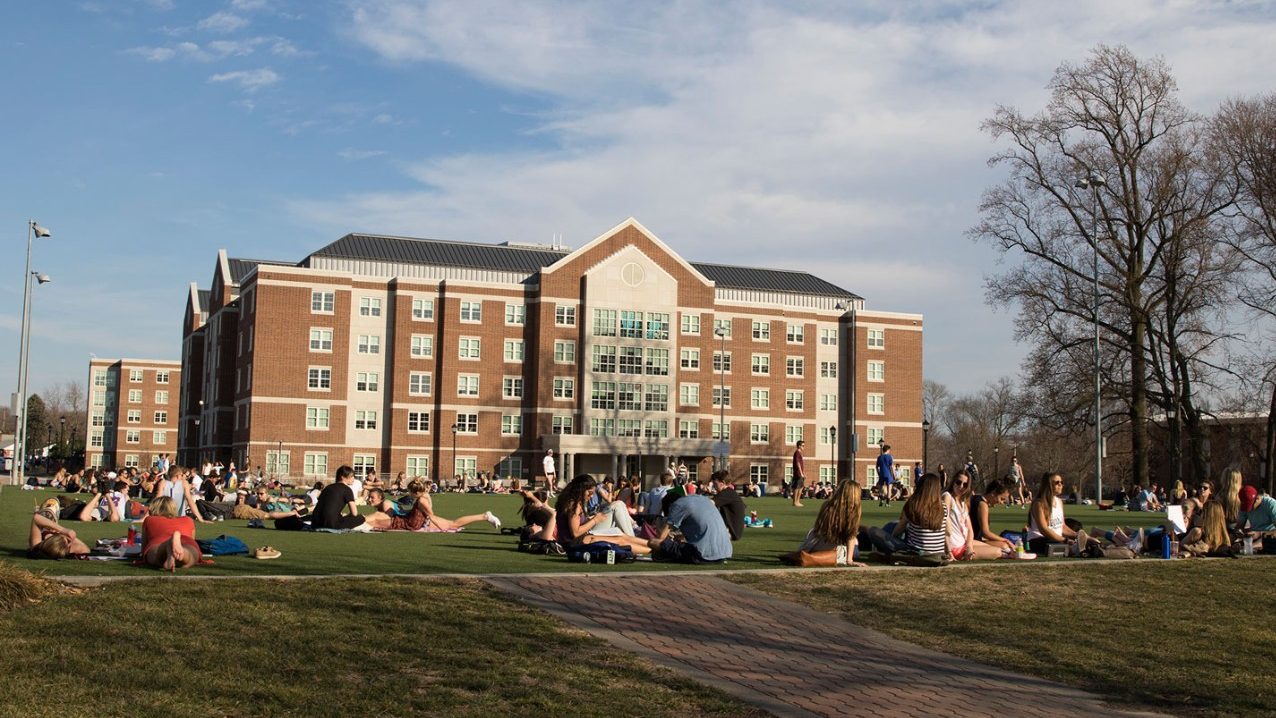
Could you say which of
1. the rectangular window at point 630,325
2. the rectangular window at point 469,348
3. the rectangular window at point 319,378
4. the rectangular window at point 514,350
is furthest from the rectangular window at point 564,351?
the rectangular window at point 319,378

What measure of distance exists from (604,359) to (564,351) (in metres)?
2.89

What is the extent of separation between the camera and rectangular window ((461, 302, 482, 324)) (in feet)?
265

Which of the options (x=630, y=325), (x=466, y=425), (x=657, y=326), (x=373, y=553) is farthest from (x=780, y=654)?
(x=657, y=326)

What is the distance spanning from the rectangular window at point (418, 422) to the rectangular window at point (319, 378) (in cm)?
569

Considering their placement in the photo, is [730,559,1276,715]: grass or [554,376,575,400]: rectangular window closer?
[730,559,1276,715]: grass

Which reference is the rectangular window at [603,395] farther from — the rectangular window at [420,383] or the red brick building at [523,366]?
the rectangular window at [420,383]

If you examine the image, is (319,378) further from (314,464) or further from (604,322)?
(604,322)

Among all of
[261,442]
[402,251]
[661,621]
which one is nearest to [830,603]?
[661,621]

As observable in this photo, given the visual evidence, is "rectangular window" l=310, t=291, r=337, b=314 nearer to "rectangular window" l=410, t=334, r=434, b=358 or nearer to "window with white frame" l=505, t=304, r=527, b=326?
"rectangular window" l=410, t=334, r=434, b=358

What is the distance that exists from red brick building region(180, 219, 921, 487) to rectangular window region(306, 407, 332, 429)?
93 millimetres

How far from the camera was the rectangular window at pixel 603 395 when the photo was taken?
3253 inches

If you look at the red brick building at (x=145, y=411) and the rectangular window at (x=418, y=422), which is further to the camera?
the red brick building at (x=145, y=411)

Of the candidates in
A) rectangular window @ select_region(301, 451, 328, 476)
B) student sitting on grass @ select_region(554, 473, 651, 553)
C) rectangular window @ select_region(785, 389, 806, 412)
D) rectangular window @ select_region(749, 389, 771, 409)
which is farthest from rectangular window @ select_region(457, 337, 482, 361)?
student sitting on grass @ select_region(554, 473, 651, 553)

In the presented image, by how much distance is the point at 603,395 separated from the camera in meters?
82.8
